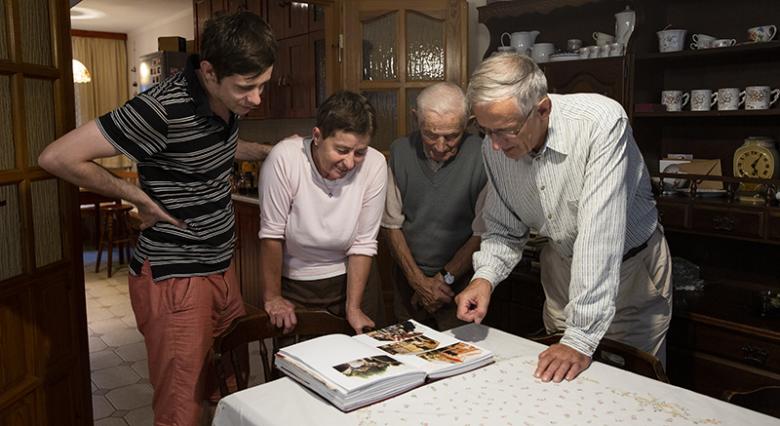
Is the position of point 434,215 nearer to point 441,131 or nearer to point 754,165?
point 441,131

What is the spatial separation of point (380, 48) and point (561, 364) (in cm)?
248

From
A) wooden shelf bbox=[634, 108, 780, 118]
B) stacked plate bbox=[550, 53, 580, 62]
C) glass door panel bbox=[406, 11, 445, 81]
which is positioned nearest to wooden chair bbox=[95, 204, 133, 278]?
glass door panel bbox=[406, 11, 445, 81]

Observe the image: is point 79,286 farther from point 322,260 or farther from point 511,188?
point 511,188

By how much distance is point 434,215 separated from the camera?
2.29 meters

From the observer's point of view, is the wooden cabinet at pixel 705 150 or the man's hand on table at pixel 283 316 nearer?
the man's hand on table at pixel 283 316

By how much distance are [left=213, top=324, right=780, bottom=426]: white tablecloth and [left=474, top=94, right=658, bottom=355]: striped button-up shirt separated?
15cm

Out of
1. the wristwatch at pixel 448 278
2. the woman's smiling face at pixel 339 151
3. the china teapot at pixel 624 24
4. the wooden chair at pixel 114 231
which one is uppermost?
the china teapot at pixel 624 24

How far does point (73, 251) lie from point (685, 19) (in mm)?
2626

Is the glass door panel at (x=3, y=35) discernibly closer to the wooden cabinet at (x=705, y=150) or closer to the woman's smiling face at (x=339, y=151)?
the woman's smiling face at (x=339, y=151)

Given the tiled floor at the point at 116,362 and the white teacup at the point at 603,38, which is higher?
the white teacup at the point at 603,38

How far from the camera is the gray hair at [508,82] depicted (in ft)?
4.94

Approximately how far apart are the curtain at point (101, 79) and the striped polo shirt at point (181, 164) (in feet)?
23.4

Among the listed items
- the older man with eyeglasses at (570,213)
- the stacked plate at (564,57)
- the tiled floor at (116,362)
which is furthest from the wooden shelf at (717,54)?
the tiled floor at (116,362)

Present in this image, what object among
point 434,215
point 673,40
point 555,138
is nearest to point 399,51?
point 673,40
